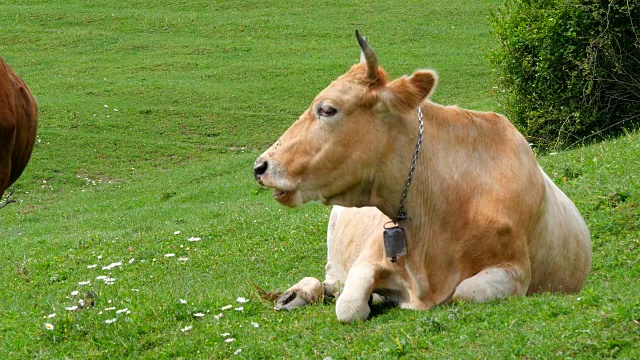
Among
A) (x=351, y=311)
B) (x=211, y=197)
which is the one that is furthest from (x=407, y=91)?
(x=211, y=197)

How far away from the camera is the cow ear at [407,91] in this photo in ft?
22.6

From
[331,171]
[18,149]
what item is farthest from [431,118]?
[18,149]

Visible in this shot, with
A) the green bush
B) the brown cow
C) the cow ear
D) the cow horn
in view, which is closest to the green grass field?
the brown cow

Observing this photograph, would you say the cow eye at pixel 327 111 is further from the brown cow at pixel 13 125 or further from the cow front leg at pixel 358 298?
the brown cow at pixel 13 125

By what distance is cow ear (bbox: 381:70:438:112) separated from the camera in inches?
272

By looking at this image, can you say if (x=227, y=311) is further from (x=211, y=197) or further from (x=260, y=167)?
(x=211, y=197)

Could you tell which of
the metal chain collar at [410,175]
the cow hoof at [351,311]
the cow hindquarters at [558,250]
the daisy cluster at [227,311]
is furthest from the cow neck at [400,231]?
the daisy cluster at [227,311]

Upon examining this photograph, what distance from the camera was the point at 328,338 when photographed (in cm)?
694

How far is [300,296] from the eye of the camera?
8.24m

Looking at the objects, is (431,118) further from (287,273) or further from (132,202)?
(132,202)

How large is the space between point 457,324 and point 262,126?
1001 inches

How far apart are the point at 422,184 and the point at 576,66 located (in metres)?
11.7

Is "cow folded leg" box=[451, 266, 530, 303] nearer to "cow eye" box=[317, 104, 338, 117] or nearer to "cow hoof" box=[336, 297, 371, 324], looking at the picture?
"cow hoof" box=[336, 297, 371, 324]

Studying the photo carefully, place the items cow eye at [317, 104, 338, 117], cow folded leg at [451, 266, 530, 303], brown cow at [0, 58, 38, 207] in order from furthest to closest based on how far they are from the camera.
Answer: brown cow at [0, 58, 38, 207]
cow eye at [317, 104, 338, 117]
cow folded leg at [451, 266, 530, 303]
